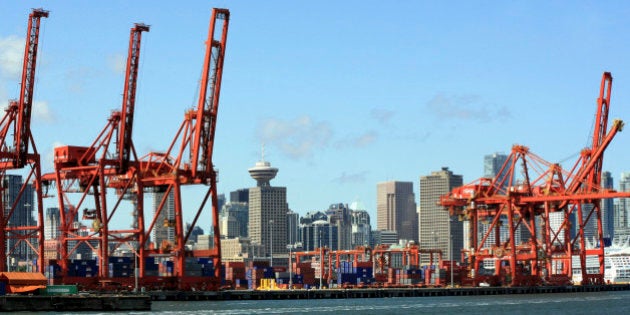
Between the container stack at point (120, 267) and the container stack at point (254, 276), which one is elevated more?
the container stack at point (120, 267)

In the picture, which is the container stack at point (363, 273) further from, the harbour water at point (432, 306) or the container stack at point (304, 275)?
the harbour water at point (432, 306)

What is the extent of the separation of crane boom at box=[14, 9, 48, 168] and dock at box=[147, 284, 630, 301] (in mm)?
15886

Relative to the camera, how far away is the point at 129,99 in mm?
105062

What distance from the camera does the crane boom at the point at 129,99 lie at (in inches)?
4122

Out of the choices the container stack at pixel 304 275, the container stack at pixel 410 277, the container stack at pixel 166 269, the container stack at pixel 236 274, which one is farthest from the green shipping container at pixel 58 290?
the container stack at pixel 304 275

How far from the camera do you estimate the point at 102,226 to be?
104312mm

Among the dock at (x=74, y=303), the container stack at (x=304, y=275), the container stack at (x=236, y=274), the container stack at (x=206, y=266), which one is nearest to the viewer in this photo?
the dock at (x=74, y=303)

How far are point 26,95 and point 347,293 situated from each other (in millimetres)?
39914

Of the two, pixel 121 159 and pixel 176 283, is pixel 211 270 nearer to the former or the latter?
pixel 176 283

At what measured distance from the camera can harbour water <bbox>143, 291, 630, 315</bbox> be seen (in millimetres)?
90250

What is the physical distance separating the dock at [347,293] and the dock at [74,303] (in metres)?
15.8

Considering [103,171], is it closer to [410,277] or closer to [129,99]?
[129,99]

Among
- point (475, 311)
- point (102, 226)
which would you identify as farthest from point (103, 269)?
point (475, 311)

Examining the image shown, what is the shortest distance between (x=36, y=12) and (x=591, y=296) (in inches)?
2609
